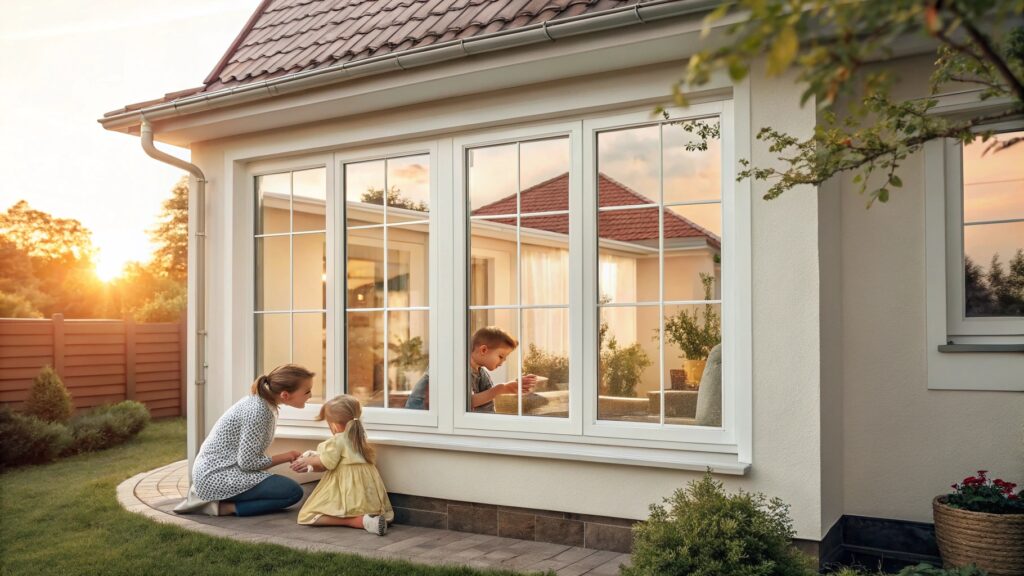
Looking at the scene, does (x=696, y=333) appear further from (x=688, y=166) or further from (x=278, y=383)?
(x=278, y=383)

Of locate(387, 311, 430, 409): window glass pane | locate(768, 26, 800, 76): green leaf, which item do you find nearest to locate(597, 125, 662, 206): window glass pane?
locate(387, 311, 430, 409): window glass pane

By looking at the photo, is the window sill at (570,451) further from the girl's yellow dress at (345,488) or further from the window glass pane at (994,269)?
the window glass pane at (994,269)

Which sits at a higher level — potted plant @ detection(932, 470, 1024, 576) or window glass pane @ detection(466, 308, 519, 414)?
window glass pane @ detection(466, 308, 519, 414)

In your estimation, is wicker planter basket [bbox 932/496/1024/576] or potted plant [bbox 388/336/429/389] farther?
potted plant [bbox 388/336/429/389]

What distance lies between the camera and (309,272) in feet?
22.0

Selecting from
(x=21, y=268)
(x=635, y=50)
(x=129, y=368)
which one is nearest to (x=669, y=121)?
(x=635, y=50)

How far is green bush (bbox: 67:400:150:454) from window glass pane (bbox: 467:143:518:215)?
20.7 feet

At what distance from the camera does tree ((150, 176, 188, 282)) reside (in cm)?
3059

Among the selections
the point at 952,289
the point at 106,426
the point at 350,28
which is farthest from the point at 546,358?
the point at 106,426

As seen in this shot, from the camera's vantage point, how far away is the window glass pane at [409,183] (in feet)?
19.8

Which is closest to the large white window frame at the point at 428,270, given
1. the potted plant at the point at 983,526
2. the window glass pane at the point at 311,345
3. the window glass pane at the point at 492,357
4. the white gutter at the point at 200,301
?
the window glass pane at the point at 492,357

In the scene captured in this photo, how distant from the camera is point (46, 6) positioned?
13.5m

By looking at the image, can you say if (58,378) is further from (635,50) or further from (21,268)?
(21,268)

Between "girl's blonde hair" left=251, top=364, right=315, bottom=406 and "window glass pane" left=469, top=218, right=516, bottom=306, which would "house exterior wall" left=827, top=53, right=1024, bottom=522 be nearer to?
"window glass pane" left=469, top=218, right=516, bottom=306
